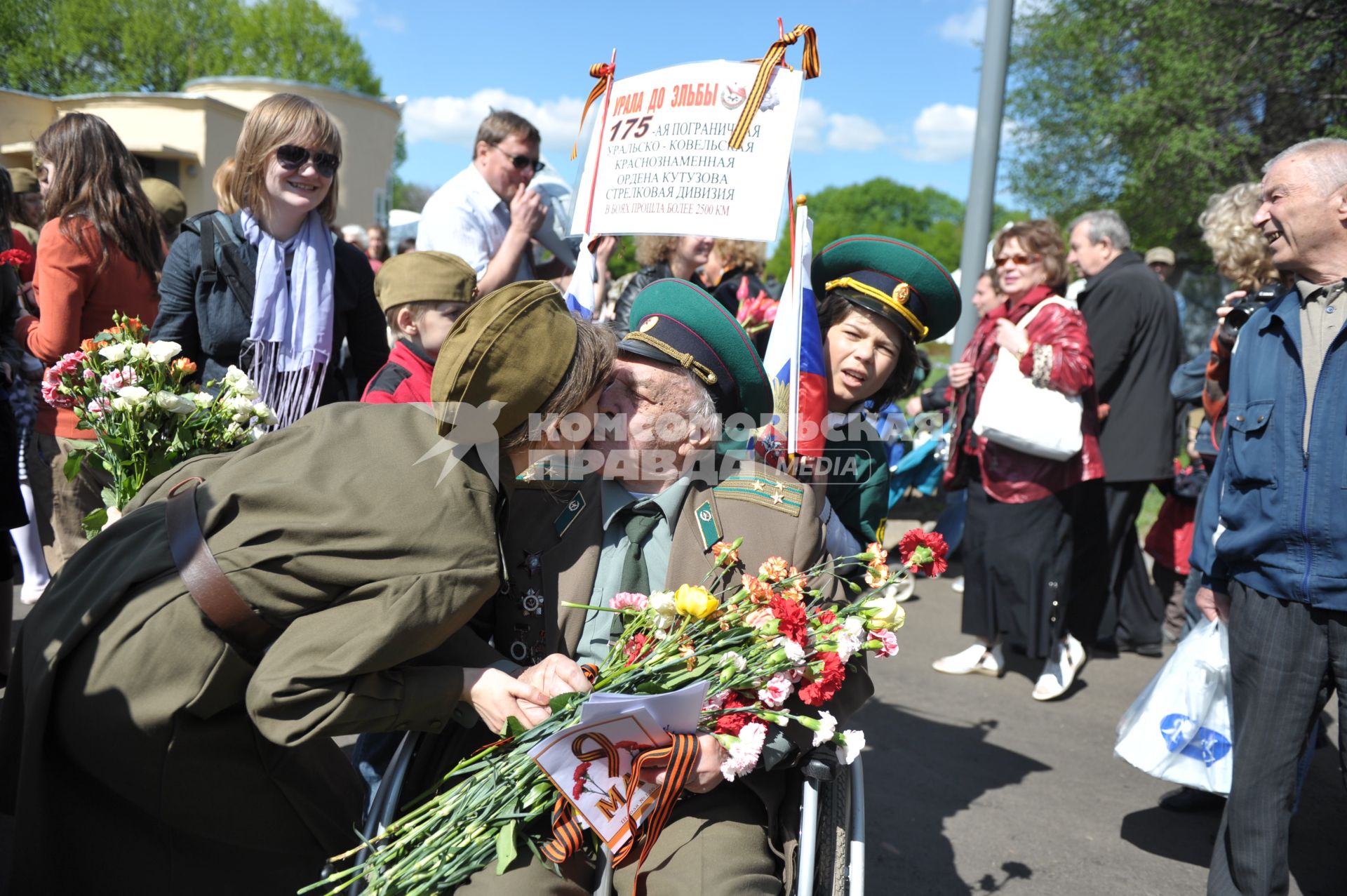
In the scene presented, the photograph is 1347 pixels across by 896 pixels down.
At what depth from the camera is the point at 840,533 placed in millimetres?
2703

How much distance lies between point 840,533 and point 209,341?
2142 millimetres

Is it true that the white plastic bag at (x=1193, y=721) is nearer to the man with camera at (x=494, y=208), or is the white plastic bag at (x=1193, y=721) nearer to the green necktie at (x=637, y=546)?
the green necktie at (x=637, y=546)

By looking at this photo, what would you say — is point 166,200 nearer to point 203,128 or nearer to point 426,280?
point 426,280

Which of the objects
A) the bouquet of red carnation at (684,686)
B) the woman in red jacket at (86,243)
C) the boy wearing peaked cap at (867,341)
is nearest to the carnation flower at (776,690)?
the bouquet of red carnation at (684,686)

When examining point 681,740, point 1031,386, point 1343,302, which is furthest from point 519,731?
point 1031,386

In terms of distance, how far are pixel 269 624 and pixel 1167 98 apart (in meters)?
16.6

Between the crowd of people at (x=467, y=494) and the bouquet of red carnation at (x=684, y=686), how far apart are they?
0.28 ft

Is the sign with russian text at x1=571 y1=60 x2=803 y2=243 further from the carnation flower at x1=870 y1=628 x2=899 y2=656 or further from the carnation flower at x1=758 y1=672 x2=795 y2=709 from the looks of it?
the carnation flower at x1=758 y1=672 x2=795 y2=709

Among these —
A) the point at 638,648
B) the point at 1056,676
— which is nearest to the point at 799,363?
the point at 638,648

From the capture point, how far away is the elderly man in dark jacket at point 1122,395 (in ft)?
17.1

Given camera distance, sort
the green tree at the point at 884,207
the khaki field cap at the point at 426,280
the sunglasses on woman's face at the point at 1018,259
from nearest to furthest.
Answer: the khaki field cap at the point at 426,280 < the sunglasses on woman's face at the point at 1018,259 < the green tree at the point at 884,207

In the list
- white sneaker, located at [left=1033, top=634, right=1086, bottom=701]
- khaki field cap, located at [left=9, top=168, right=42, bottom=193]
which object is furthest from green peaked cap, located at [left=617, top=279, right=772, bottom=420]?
khaki field cap, located at [left=9, top=168, right=42, bottom=193]

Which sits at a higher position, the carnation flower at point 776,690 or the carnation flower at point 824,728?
the carnation flower at point 776,690

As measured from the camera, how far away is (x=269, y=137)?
336 centimetres
